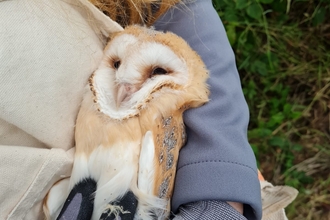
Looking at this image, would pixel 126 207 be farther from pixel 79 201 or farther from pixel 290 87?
pixel 290 87

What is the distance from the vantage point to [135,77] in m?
0.59

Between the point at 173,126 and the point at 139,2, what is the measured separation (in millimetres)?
224

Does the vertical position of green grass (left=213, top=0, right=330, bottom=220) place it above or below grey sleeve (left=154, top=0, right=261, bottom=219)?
below

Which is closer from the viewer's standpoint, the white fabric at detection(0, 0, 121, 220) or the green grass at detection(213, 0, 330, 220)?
the white fabric at detection(0, 0, 121, 220)

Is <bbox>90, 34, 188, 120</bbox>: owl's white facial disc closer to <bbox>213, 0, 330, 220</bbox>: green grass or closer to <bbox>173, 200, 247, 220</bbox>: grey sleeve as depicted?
<bbox>173, 200, 247, 220</bbox>: grey sleeve

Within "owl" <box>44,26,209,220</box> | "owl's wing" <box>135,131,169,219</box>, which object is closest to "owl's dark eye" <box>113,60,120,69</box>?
"owl" <box>44,26,209,220</box>

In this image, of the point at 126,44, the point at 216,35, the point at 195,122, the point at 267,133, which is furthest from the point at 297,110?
the point at 126,44

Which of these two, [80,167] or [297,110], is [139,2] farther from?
[297,110]

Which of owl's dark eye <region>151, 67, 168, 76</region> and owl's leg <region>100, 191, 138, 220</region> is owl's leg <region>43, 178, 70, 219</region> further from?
owl's dark eye <region>151, 67, 168, 76</region>

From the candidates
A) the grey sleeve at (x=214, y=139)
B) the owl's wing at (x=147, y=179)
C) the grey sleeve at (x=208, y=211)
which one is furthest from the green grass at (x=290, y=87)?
the owl's wing at (x=147, y=179)

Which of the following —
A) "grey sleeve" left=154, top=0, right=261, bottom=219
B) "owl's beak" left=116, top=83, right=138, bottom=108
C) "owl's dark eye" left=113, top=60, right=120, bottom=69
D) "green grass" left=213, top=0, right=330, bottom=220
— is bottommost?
"green grass" left=213, top=0, right=330, bottom=220

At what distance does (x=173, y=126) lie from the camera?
609 millimetres

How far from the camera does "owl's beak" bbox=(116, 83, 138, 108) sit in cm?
59

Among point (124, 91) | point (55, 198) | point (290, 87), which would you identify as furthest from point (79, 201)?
point (290, 87)
